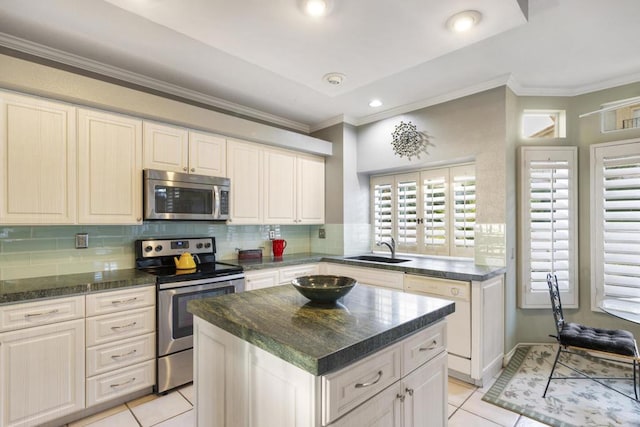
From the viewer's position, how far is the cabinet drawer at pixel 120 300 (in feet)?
7.18

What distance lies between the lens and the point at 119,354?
228cm

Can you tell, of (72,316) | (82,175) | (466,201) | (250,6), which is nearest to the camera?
(250,6)

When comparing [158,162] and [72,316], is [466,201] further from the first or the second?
[72,316]

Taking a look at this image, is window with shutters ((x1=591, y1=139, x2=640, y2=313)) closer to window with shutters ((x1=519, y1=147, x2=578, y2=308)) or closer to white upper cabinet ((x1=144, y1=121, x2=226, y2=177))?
window with shutters ((x1=519, y1=147, x2=578, y2=308))

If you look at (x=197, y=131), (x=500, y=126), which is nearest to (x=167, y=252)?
(x=197, y=131)

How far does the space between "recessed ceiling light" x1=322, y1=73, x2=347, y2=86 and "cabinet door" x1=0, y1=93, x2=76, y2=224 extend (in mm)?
1880

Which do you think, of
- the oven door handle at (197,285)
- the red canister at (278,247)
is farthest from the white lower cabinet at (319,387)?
the red canister at (278,247)

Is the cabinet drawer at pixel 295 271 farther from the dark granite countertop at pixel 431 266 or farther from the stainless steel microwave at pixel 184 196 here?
the stainless steel microwave at pixel 184 196

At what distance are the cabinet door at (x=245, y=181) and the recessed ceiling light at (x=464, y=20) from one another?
223 cm

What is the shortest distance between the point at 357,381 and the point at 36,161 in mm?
2523

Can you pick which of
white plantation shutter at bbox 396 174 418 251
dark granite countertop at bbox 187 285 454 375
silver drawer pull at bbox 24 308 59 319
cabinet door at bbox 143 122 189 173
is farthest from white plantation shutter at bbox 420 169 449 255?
silver drawer pull at bbox 24 308 59 319

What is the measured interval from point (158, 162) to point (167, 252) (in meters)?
0.84

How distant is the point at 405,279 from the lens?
2.96 metres

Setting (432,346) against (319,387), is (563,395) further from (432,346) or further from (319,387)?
(319,387)
